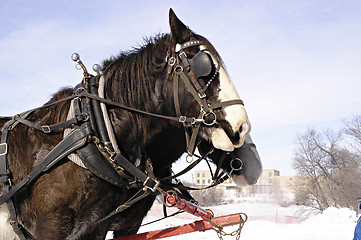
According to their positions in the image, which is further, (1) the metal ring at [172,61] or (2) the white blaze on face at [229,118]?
(1) the metal ring at [172,61]

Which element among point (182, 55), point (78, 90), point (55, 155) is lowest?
point (55, 155)

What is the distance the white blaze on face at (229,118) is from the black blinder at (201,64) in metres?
0.14

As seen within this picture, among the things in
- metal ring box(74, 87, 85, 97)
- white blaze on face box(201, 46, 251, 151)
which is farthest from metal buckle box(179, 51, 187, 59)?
metal ring box(74, 87, 85, 97)

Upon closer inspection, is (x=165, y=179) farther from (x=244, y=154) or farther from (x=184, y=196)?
(x=244, y=154)

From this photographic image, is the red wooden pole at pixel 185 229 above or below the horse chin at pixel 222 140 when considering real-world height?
below

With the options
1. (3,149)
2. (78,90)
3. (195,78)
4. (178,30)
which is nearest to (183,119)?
(195,78)

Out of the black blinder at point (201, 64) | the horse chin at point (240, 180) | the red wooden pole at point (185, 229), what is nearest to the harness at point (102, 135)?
the black blinder at point (201, 64)

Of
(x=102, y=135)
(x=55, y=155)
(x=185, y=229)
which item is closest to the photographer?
(x=55, y=155)

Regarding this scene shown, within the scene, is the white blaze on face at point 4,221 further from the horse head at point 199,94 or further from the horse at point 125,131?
the horse head at point 199,94

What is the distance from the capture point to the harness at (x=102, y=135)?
283cm

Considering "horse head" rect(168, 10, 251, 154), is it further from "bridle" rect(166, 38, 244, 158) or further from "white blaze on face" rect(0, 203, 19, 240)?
"white blaze on face" rect(0, 203, 19, 240)

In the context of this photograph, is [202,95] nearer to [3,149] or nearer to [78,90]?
[78,90]

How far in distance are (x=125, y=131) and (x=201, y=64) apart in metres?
0.84

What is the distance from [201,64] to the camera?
304 cm
